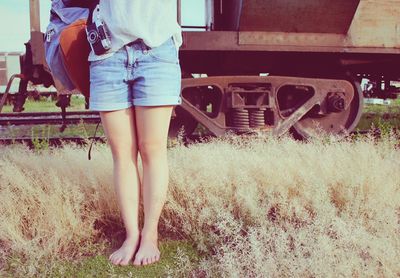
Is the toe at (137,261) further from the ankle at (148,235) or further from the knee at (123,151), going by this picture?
the knee at (123,151)

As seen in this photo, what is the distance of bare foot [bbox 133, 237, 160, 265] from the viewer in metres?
2.51

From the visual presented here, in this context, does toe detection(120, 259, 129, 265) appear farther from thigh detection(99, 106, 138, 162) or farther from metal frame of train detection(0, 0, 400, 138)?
metal frame of train detection(0, 0, 400, 138)

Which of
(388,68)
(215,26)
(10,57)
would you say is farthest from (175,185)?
(10,57)

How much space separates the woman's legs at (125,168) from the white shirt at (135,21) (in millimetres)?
371

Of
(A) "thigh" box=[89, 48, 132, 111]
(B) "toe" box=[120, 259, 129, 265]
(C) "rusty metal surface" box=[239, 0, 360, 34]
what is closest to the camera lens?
(A) "thigh" box=[89, 48, 132, 111]

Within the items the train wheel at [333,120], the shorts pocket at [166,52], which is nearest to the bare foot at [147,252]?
the shorts pocket at [166,52]

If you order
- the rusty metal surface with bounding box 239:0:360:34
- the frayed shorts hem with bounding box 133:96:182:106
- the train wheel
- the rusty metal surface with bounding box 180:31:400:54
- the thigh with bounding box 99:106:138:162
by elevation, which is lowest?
the train wheel

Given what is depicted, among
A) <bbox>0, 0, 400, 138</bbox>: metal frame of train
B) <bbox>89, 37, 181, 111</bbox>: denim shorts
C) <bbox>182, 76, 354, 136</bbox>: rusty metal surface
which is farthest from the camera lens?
<bbox>182, 76, 354, 136</bbox>: rusty metal surface

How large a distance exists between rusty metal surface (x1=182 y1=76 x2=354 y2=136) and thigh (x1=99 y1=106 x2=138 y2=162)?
2586mm

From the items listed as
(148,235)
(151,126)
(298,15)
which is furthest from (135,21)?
(298,15)

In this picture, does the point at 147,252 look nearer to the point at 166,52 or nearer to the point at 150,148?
the point at 150,148

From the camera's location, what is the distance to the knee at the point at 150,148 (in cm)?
255

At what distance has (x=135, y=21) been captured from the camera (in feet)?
7.64

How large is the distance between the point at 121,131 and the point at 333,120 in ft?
12.6
